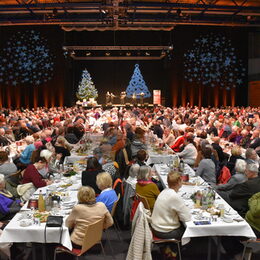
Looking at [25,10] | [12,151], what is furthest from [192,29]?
[12,151]

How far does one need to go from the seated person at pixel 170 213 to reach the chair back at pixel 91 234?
2.11ft

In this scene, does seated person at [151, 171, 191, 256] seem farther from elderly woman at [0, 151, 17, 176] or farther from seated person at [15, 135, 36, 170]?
seated person at [15, 135, 36, 170]

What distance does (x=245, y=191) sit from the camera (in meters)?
4.80

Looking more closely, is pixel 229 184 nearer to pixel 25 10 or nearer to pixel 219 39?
pixel 25 10

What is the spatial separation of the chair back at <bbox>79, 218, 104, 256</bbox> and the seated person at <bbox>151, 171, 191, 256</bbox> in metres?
0.64

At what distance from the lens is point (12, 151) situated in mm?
8711

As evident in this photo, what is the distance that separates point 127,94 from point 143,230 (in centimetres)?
2457

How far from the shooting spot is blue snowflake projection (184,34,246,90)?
25.8 meters

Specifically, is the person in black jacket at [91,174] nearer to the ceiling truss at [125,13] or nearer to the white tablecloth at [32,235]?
the white tablecloth at [32,235]

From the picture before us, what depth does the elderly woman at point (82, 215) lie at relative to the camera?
13.3ft

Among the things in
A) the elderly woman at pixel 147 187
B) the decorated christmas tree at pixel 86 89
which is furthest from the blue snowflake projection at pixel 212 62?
the elderly woman at pixel 147 187

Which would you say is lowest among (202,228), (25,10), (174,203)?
(202,228)

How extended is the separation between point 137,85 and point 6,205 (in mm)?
23393

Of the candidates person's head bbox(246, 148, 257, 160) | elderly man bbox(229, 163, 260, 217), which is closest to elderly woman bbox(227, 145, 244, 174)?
person's head bbox(246, 148, 257, 160)
